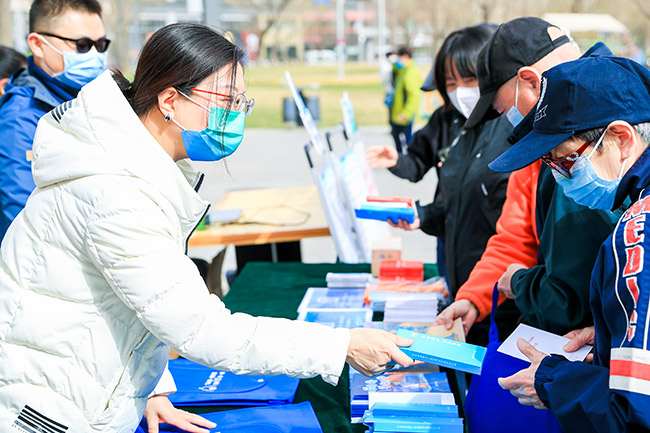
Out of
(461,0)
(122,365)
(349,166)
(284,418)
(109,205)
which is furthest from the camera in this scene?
(461,0)

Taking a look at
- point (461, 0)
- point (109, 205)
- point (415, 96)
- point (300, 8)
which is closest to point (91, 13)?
point (109, 205)

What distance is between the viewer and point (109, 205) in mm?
1281

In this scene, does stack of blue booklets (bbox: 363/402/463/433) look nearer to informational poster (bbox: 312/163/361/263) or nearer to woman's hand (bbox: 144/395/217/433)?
woman's hand (bbox: 144/395/217/433)

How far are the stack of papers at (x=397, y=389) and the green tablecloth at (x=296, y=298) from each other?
0.17 feet

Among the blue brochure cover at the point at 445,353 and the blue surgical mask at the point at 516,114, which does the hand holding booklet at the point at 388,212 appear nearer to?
the blue surgical mask at the point at 516,114

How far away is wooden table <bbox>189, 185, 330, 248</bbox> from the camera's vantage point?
A: 3.53 metres

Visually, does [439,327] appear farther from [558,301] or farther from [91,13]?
[91,13]

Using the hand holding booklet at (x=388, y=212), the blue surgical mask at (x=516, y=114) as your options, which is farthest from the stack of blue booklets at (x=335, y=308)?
the blue surgical mask at (x=516, y=114)

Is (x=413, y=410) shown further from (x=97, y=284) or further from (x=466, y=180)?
(x=466, y=180)

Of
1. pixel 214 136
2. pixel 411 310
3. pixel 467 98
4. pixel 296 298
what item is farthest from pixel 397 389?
pixel 467 98

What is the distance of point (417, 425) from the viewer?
1614 millimetres

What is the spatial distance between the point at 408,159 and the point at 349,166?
42cm

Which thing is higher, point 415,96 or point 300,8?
point 415,96

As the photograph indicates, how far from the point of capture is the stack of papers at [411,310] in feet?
7.59
